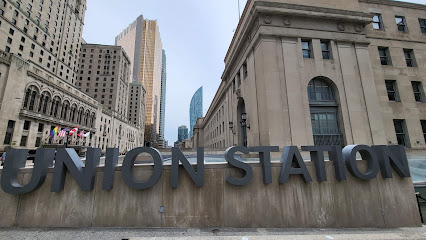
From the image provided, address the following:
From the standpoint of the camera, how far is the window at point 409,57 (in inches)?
810

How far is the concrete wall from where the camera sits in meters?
6.58

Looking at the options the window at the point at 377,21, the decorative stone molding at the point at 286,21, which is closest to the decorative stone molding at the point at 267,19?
the decorative stone molding at the point at 286,21

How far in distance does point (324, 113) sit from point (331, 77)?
3.82 m

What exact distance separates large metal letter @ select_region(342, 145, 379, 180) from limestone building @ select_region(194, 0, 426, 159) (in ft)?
28.1

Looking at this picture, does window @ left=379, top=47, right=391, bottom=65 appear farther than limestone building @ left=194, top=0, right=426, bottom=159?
Yes

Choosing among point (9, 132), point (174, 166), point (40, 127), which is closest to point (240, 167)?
point (174, 166)

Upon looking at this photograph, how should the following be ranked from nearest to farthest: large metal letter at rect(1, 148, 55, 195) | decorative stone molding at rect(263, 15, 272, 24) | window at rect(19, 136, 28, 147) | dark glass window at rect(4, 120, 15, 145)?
large metal letter at rect(1, 148, 55, 195)
decorative stone molding at rect(263, 15, 272, 24)
dark glass window at rect(4, 120, 15, 145)
window at rect(19, 136, 28, 147)

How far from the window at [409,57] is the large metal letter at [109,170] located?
30862mm

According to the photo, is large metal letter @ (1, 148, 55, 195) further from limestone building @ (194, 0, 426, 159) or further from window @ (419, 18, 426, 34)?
window @ (419, 18, 426, 34)

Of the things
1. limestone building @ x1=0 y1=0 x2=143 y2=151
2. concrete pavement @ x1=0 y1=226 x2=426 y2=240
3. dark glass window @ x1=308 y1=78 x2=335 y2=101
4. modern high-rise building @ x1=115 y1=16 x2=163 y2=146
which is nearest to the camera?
concrete pavement @ x1=0 y1=226 x2=426 y2=240

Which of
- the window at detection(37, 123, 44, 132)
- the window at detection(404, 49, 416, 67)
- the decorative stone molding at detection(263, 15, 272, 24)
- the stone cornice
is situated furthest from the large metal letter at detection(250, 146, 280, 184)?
the window at detection(37, 123, 44, 132)

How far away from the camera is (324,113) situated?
1830 cm

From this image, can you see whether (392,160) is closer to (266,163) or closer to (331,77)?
(266,163)

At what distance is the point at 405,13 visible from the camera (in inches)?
856
